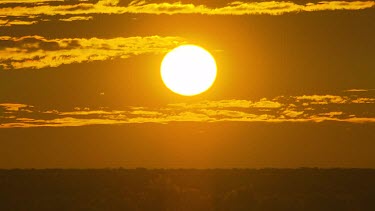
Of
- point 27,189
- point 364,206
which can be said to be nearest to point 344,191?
point 364,206

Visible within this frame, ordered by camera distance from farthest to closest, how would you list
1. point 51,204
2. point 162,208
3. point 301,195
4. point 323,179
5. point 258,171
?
point 258,171, point 323,179, point 301,195, point 51,204, point 162,208

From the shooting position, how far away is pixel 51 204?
163ft

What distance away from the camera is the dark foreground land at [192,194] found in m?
48.3

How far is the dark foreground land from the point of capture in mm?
48344

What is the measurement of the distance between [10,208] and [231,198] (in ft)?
34.3

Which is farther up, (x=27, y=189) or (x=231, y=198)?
(x=27, y=189)

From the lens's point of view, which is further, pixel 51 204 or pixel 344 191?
pixel 344 191

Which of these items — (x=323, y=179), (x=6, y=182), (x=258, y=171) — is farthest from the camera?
(x=258, y=171)

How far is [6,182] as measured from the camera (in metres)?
71.4

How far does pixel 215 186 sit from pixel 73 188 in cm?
847

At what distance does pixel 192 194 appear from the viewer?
177ft

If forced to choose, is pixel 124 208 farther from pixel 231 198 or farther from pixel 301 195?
pixel 301 195

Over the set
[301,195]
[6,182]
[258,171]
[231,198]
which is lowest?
[231,198]

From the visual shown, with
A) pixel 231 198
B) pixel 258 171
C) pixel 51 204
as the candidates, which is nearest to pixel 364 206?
pixel 231 198
